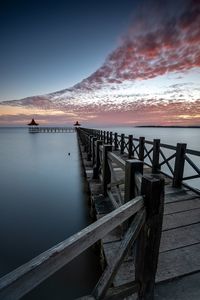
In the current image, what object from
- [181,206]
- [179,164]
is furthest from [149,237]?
[179,164]

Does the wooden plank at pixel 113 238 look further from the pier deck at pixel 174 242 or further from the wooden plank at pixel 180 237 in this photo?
the wooden plank at pixel 180 237

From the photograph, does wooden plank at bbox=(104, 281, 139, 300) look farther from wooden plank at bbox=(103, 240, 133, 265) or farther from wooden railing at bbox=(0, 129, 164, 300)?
wooden plank at bbox=(103, 240, 133, 265)

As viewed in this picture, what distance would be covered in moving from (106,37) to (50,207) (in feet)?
44.2

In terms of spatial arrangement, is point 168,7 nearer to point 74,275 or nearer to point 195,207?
point 195,207

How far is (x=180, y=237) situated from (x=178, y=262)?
1.81ft

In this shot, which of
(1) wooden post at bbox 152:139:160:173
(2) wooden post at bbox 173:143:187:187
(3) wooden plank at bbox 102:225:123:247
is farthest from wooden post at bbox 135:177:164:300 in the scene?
(1) wooden post at bbox 152:139:160:173

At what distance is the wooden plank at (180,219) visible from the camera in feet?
10.2

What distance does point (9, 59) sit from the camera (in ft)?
63.2

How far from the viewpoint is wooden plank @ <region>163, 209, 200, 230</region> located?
310 centimetres

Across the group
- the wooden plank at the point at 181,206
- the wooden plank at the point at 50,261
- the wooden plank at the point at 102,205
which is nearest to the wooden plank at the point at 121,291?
the wooden plank at the point at 50,261

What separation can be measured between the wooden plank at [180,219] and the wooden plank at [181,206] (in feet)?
0.43

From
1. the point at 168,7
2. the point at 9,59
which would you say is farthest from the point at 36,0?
the point at 9,59

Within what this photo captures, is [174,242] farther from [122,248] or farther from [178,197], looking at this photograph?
[178,197]

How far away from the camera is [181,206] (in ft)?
12.4
